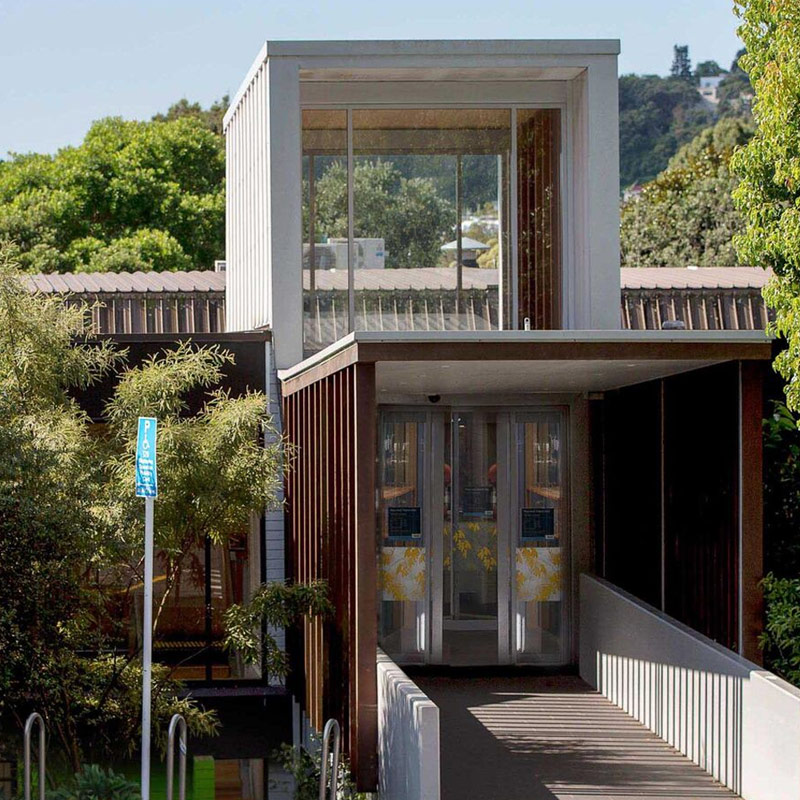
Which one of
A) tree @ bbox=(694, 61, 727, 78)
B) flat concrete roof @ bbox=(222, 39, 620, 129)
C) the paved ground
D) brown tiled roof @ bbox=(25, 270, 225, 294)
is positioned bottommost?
the paved ground

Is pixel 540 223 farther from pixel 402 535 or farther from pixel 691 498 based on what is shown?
pixel 691 498

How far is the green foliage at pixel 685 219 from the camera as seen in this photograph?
35.4m

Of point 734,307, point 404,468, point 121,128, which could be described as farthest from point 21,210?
point 404,468

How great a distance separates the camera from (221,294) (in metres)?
19.3

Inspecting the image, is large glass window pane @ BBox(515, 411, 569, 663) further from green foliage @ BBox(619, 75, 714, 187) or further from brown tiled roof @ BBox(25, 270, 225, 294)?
green foliage @ BBox(619, 75, 714, 187)

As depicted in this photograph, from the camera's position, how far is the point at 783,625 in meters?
9.70

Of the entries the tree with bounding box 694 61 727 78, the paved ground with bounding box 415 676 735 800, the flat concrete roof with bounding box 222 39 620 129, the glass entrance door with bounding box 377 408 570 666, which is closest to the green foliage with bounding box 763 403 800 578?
the paved ground with bounding box 415 676 735 800

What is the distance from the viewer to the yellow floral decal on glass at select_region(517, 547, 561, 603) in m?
12.9

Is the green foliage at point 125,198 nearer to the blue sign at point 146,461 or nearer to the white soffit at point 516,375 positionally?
the white soffit at point 516,375

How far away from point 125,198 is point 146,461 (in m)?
30.1

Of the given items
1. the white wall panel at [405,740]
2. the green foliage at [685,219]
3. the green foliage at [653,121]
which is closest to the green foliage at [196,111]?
the green foliage at [685,219]

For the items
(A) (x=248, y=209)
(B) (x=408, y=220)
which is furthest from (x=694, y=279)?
(B) (x=408, y=220)

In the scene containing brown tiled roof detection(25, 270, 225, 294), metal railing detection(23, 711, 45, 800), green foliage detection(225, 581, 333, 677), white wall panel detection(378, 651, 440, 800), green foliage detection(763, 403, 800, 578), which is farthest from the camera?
brown tiled roof detection(25, 270, 225, 294)

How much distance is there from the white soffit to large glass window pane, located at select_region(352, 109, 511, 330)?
0.90m
